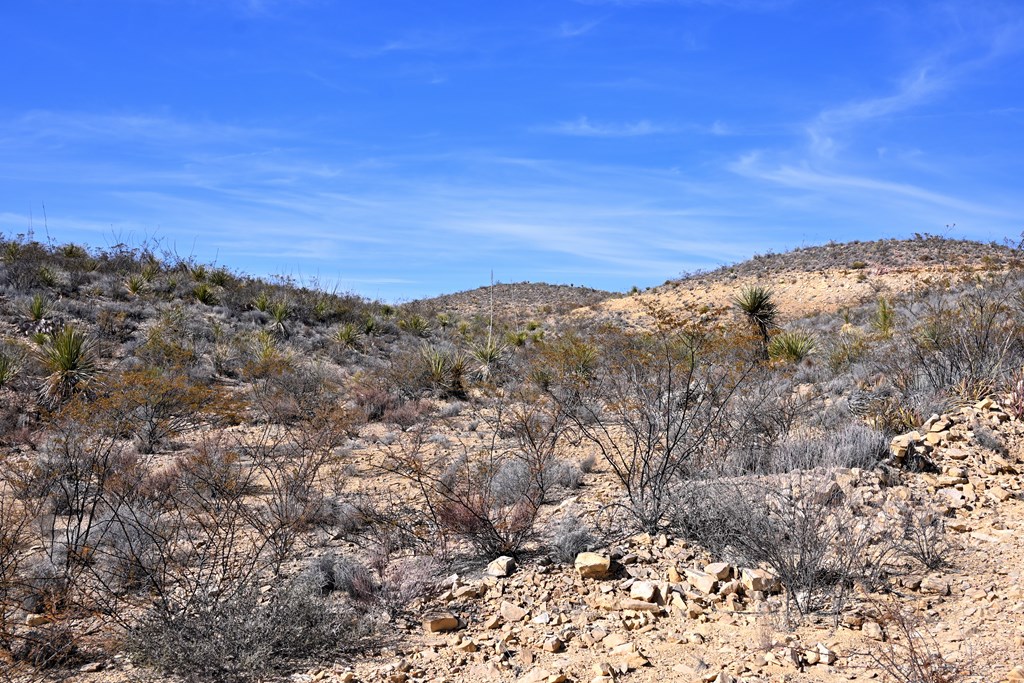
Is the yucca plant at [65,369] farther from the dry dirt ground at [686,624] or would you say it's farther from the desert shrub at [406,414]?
the dry dirt ground at [686,624]

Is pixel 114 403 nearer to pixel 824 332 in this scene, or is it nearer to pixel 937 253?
pixel 824 332

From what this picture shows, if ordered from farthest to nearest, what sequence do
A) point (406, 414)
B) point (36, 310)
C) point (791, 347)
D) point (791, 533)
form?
point (36, 310), point (791, 347), point (406, 414), point (791, 533)

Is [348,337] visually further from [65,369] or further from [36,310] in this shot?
[65,369]

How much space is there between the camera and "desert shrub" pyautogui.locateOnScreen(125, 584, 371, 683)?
4102mm

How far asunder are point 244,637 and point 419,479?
2059 mm

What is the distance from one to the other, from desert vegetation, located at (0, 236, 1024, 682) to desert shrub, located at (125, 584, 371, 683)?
16 millimetres

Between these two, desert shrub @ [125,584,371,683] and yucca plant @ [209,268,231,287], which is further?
yucca plant @ [209,268,231,287]

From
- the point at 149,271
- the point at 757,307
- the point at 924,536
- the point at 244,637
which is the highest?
the point at 149,271

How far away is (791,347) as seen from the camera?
47.3 feet

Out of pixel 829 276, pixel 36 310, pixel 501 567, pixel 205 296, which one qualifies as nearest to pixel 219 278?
pixel 205 296

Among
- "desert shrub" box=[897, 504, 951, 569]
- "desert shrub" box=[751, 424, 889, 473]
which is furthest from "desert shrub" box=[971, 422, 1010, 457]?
"desert shrub" box=[897, 504, 951, 569]

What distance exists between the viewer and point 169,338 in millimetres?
16375

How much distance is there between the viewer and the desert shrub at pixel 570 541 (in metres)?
5.53

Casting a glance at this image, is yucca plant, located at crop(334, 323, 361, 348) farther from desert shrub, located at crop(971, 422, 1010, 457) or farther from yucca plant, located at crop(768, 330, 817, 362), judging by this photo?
desert shrub, located at crop(971, 422, 1010, 457)
